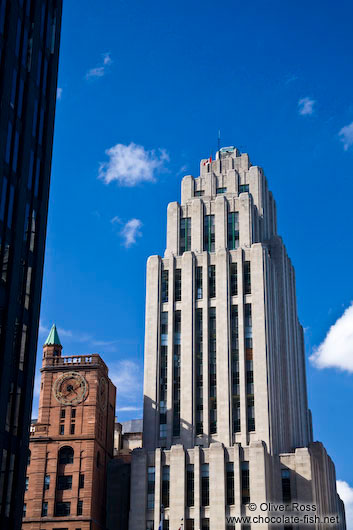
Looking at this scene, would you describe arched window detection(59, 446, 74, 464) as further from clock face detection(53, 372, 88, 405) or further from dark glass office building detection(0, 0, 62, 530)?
dark glass office building detection(0, 0, 62, 530)

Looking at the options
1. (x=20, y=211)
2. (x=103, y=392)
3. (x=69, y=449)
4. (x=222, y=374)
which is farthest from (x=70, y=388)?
(x=20, y=211)

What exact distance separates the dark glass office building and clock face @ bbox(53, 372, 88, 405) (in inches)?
1665

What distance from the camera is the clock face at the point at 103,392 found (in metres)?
109

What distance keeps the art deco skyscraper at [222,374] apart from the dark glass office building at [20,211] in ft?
141

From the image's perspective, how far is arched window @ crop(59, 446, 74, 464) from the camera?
10325 cm

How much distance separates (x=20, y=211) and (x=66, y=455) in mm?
50151

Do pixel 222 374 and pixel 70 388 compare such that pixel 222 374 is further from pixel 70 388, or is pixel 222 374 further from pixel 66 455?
pixel 66 455

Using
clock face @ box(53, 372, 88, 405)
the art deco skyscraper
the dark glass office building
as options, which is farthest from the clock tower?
the dark glass office building

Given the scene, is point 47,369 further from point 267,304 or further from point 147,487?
point 267,304

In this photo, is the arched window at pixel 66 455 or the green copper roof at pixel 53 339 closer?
the arched window at pixel 66 455

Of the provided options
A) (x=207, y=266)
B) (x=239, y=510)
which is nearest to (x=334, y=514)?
(x=239, y=510)

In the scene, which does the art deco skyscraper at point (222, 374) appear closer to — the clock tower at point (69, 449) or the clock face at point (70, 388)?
the clock tower at point (69, 449)

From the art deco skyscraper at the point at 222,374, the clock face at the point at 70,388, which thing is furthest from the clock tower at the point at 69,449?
the art deco skyscraper at the point at 222,374

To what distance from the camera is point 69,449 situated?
104 metres
